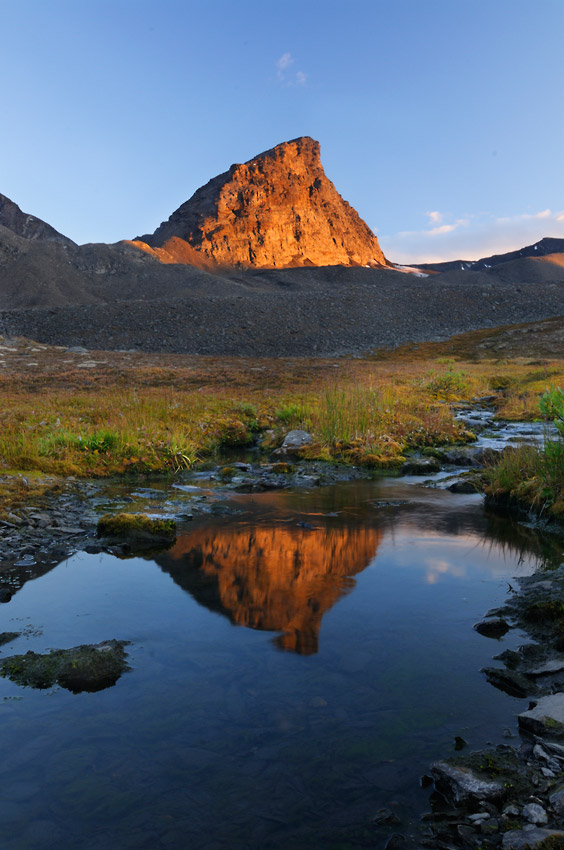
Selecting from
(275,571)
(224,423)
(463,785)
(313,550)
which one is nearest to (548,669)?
(463,785)

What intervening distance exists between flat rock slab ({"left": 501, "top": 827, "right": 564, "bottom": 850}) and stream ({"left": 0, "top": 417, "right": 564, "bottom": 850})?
0.52 metres

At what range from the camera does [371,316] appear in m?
70.3

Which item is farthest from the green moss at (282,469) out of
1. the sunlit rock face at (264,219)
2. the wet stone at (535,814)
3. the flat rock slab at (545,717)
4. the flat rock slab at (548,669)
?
the sunlit rock face at (264,219)

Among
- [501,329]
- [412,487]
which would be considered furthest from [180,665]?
[501,329]

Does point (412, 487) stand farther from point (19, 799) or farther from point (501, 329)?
point (501, 329)

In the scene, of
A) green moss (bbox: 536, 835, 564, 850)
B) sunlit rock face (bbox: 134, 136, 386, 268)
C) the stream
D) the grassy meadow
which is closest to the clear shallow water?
the stream

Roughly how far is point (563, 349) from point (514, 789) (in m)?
50.6

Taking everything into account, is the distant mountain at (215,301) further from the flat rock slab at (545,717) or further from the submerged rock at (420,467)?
the flat rock slab at (545,717)

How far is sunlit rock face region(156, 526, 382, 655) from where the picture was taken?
603 centimetres

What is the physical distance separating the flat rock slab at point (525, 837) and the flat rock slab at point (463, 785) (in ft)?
1.03

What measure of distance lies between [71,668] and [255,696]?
5.08ft

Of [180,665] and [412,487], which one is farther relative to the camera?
[412,487]

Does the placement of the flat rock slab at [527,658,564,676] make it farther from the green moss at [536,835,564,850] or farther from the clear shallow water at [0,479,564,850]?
the green moss at [536,835,564,850]

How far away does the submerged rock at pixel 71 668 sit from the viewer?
4.69 meters
